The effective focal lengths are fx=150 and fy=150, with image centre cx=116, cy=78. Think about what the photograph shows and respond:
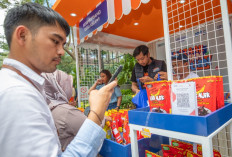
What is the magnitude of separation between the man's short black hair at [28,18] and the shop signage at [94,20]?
1.85 meters

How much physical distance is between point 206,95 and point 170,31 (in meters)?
0.88

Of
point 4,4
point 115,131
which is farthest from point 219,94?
point 4,4

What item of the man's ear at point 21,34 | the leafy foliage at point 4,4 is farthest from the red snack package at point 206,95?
the leafy foliage at point 4,4

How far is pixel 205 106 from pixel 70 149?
747 mm

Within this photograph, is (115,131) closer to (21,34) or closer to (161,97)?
(161,97)

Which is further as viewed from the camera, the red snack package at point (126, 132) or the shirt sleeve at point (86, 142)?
the red snack package at point (126, 132)

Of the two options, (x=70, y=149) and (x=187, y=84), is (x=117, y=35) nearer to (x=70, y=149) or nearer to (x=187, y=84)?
(x=187, y=84)

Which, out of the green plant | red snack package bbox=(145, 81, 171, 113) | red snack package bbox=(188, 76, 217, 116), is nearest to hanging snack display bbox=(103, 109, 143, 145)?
red snack package bbox=(145, 81, 171, 113)

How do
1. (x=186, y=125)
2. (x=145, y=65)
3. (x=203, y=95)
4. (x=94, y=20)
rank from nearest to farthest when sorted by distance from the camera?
(x=186, y=125)
(x=203, y=95)
(x=145, y=65)
(x=94, y=20)

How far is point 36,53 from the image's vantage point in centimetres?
64

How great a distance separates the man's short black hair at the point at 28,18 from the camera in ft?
2.15

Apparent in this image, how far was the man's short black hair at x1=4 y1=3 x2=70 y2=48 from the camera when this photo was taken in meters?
0.66

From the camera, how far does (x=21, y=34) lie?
2.06 ft

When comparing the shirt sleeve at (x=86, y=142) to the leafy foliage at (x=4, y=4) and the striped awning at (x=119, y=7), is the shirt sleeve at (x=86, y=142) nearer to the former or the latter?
the striped awning at (x=119, y=7)
